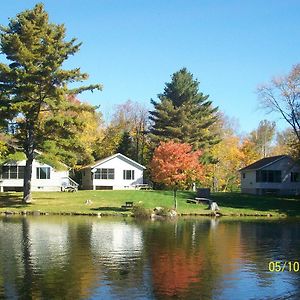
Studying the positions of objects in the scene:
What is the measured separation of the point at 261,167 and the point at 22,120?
31.1 m

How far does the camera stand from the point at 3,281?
15.1 metres

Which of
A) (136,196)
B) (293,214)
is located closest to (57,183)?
(136,196)

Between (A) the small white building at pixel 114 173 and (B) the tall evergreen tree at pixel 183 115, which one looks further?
(B) the tall evergreen tree at pixel 183 115

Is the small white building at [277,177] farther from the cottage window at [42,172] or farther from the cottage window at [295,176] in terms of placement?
the cottage window at [42,172]

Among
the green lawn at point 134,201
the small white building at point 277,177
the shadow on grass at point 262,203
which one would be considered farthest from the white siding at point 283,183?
the green lawn at point 134,201

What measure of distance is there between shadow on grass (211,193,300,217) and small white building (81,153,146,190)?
47.2 ft

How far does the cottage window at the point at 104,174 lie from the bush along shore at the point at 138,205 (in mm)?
10026

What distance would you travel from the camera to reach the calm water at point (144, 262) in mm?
14109

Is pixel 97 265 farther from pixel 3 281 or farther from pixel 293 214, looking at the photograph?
pixel 293 214

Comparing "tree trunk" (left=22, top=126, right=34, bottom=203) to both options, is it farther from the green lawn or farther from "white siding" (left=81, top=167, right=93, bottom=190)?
"white siding" (left=81, top=167, right=93, bottom=190)

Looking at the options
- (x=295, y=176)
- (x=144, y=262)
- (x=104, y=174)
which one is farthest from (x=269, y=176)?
(x=144, y=262)

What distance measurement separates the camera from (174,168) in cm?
4531

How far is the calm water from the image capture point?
14.1m

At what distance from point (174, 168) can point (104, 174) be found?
78.7ft
